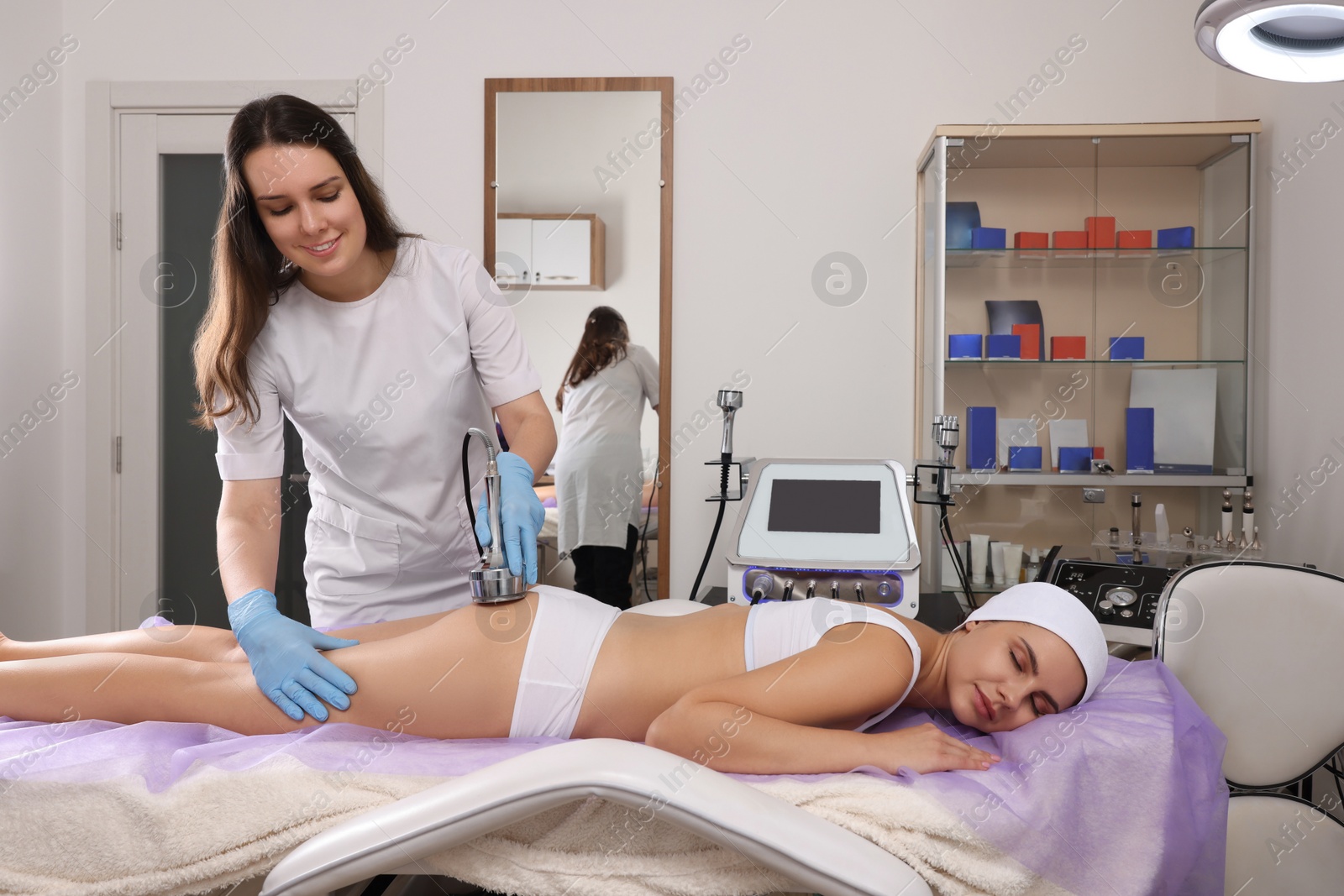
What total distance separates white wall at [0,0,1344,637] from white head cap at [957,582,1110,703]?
142cm

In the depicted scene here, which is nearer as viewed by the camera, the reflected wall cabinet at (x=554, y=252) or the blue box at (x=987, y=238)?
the blue box at (x=987, y=238)

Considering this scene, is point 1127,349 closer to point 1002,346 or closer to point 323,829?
point 1002,346

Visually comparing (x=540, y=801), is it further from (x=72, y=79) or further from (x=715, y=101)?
(x=72, y=79)

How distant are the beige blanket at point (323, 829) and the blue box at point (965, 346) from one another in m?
1.63

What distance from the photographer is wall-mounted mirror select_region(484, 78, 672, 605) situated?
2684 mm

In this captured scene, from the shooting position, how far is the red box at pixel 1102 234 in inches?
94.9

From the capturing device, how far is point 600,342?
2.69 meters

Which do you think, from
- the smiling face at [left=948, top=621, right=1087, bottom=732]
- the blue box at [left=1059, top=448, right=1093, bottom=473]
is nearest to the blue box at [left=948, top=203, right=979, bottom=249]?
the blue box at [left=1059, top=448, right=1093, bottom=473]

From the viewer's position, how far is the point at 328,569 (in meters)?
1.59

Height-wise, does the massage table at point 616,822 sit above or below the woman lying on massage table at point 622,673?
below

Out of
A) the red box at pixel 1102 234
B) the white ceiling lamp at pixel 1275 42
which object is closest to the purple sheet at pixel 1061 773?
the white ceiling lamp at pixel 1275 42

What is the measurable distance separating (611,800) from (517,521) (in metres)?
0.51

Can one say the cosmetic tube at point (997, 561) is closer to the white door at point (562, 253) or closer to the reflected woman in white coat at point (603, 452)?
the reflected woman in white coat at point (603, 452)

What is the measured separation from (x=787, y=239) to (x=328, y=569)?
1.74m
